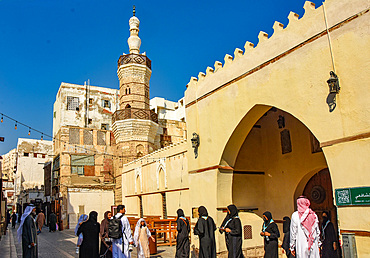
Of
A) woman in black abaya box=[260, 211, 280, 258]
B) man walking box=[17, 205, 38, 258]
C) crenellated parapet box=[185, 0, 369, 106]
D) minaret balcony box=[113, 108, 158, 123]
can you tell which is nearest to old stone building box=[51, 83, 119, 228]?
minaret balcony box=[113, 108, 158, 123]

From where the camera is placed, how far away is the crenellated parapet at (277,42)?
20.5 feet

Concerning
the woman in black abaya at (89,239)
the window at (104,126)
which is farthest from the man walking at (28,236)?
the window at (104,126)

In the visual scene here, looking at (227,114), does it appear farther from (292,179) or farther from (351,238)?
(351,238)

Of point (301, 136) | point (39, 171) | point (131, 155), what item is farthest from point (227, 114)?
point (39, 171)

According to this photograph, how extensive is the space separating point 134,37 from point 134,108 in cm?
494

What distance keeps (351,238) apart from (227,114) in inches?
168

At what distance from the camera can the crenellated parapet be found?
625 cm

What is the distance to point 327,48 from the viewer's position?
6.39 meters

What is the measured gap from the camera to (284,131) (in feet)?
33.5

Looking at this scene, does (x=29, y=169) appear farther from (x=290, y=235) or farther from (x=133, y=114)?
(x=290, y=235)

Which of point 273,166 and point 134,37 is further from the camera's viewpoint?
point 134,37

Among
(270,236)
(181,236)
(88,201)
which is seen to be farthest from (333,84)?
(88,201)

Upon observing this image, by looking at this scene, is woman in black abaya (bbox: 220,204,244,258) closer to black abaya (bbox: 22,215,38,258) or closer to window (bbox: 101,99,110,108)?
black abaya (bbox: 22,215,38,258)

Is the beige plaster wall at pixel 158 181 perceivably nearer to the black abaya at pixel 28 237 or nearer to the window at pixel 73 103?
the black abaya at pixel 28 237
